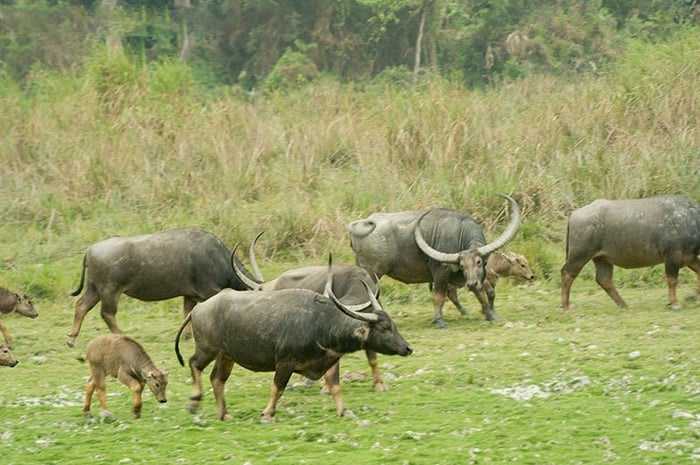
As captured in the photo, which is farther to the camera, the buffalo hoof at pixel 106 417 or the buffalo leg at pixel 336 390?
the buffalo hoof at pixel 106 417

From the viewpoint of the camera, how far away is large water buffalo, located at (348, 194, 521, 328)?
41.1 feet

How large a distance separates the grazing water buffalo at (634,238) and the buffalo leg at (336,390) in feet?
14.4

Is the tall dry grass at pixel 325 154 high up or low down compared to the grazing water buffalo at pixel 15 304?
up

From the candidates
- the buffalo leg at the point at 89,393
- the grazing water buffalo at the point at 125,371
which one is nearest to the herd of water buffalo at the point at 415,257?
the grazing water buffalo at the point at 125,371

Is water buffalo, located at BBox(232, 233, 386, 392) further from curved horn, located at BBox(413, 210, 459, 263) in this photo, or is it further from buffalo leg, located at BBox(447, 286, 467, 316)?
buffalo leg, located at BBox(447, 286, 467, 316)

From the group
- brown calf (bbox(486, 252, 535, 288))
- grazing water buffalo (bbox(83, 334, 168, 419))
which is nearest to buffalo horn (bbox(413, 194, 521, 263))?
brown calf (bbox(486, 252, 535, 288))

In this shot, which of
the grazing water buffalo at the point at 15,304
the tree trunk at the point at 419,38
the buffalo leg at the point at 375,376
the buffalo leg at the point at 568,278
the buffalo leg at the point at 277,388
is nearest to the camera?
the buffalo leg at the point at 277,388

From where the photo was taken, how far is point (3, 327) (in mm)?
12281

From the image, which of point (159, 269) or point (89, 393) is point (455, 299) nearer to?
point (159, 269)

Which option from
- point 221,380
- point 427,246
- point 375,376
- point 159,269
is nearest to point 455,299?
point 427,246

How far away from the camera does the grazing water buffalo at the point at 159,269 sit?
12328mm

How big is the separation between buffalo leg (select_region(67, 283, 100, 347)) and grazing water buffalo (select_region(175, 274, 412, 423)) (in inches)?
148

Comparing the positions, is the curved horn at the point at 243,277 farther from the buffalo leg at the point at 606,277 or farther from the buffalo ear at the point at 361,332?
the buffalo leg at the point at 606,277

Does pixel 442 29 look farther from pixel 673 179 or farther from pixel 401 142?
pixel 673 179
